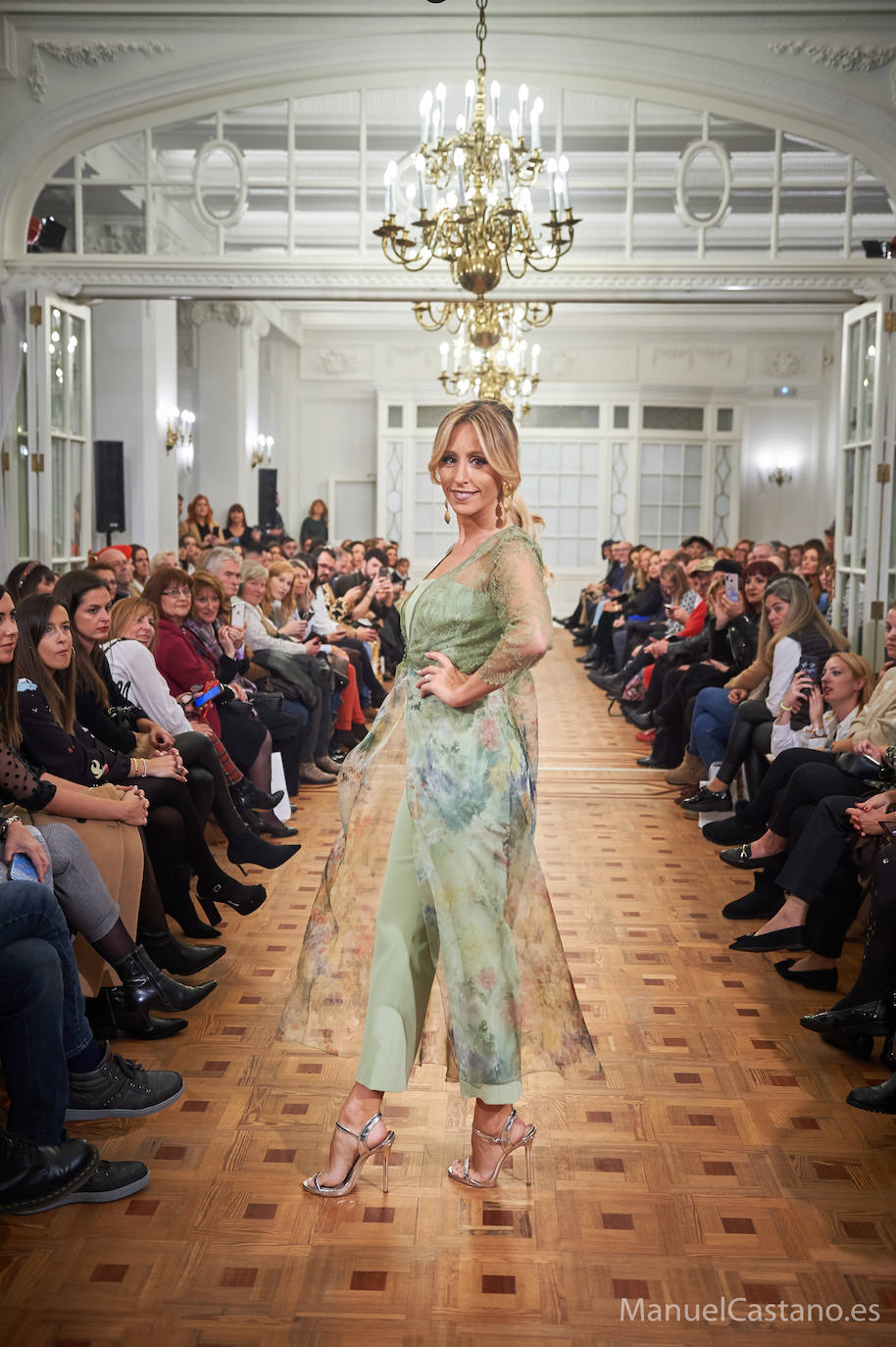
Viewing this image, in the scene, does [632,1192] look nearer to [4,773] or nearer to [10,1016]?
[10,1016]

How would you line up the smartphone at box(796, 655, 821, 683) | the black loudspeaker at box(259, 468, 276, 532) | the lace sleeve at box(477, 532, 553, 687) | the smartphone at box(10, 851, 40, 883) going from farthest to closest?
the black loudspeaker at box(259, 468, 276, 532) → the smartphone at box(796, 655, 821, 683) → the smartphone at box(10, 851, 40, 883) → the lace sleeve at box(477, 532, 553, 687)

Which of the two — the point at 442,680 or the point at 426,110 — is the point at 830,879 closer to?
the point at 442,680

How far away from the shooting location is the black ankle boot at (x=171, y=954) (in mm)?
3631

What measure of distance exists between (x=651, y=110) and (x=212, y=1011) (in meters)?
7.29

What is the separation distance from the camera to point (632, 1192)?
2539mm

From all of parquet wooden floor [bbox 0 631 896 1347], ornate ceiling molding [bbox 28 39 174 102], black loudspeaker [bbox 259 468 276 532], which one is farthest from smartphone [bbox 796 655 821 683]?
black loudspeaker [bbox 259 468 276 532]

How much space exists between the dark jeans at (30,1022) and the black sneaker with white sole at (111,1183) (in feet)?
0.37

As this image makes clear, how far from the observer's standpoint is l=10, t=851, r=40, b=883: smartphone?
107 inches

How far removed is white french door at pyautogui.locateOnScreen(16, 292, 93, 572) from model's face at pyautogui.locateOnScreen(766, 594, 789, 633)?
427 cm

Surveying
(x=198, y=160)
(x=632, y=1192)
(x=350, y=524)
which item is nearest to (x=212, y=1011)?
(x=632, y=1192)

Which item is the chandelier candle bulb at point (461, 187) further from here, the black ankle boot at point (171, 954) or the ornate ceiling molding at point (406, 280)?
the black ankle boot at point (171, 954)

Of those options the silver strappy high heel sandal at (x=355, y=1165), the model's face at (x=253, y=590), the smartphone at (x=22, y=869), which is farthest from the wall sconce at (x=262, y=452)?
the silver strappy high heel sandal at (x=355, y=1165)

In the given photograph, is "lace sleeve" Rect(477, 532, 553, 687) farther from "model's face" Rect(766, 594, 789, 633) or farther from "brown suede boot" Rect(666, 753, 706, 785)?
"brown suede boot" Rect(666, 753, 706, 785)

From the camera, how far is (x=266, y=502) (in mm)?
14414
